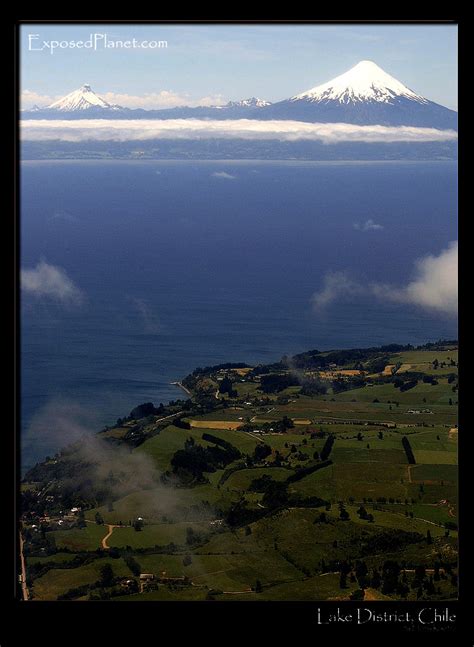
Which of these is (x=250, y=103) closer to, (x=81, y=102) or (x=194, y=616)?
(x=81, y=102)

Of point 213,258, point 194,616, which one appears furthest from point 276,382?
point 194,616

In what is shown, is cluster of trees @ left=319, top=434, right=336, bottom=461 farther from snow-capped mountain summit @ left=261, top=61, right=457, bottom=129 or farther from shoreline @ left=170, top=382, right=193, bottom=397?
snow-capped mountain summit @ left=261, top=61, right=457, bottom=129

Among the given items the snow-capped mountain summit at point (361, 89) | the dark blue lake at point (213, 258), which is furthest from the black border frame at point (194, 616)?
the dark blue lake at point (213, 258)

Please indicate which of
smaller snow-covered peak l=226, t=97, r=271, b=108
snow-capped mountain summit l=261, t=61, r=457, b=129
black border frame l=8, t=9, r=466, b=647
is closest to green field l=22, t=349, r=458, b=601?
black border frame l=8, t=9, r=466, b=647

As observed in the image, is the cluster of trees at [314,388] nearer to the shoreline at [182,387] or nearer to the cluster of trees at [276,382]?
the cluster of trees at [276,382]

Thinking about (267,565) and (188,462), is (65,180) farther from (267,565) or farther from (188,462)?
(267,565)

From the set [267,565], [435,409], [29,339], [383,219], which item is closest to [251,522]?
[267,565]
